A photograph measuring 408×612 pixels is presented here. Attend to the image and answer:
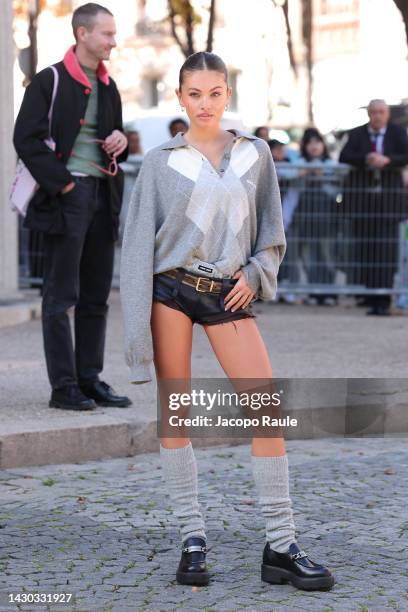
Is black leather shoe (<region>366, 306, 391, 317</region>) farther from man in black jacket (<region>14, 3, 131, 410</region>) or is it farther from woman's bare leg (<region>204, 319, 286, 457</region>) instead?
woman's bare leg (<region>204, 319, 286, 457</region>)

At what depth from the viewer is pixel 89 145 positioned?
7449mm

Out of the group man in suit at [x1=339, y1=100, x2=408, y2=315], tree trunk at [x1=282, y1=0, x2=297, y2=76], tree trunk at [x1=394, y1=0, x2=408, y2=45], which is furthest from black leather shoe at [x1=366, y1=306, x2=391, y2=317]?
tree trunk at [x1=282, y1=0, x2=297, y2=76]

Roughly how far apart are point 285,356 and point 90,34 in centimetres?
335

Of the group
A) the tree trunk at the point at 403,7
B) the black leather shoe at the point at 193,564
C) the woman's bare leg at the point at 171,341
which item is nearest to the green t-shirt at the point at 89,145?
the woman's bare leg at the point at 171,341

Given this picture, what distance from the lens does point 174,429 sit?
485cm

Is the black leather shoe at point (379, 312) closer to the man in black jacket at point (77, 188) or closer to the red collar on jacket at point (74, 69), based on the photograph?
the man in black jacket at point (77, 188)

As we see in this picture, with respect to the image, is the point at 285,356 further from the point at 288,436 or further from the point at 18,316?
the point at 18,316

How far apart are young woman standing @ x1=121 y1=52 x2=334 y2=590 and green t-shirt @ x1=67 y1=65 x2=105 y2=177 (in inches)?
→ 104

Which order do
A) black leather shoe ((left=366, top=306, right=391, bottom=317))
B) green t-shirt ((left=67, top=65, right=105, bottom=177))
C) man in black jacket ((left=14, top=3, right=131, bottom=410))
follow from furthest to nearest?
black leather shoe ((left=366, top=306, right=391, bottom=317)) < green t-shirt ((left=67, top=65, right=105, bottom=177)) < man in black jacket ((left=14, top=3, right=131, bottom=410))

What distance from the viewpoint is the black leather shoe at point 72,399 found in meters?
7.47

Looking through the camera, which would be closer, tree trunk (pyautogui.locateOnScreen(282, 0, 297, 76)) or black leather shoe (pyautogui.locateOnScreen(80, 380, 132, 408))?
black leather shoe (pyautogui.locateOnScreen(80, 380, 132, 408))

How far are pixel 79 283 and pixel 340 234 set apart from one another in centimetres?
639

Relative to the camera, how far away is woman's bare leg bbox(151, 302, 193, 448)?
478cm

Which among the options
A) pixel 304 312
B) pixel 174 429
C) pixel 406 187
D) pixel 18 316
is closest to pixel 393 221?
pixel 406 187
